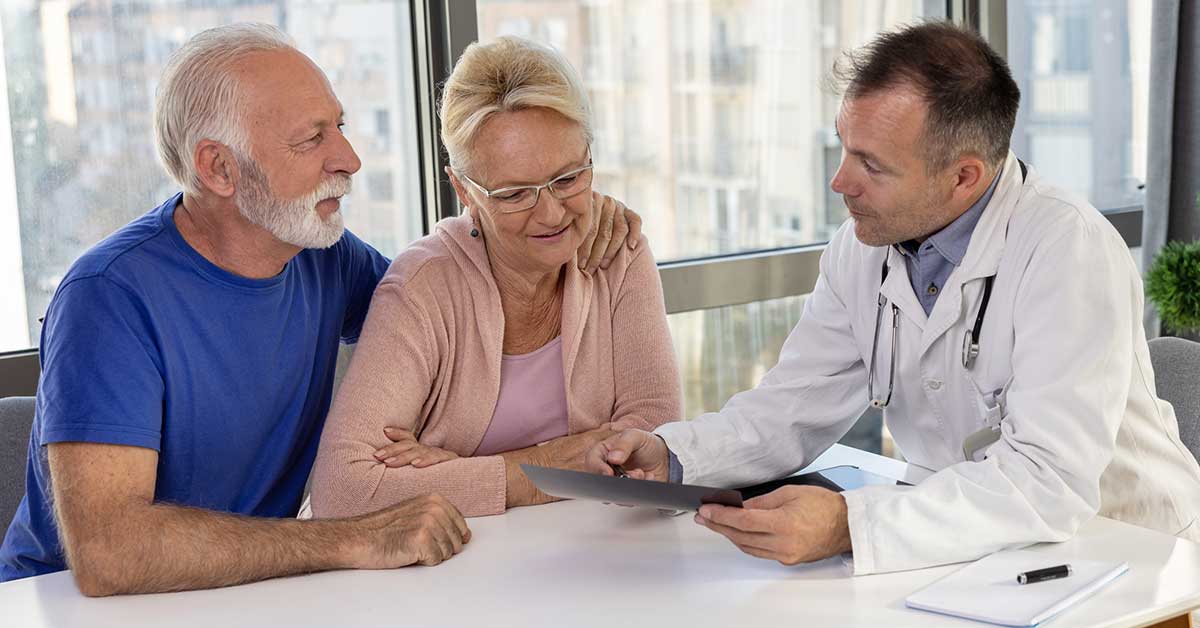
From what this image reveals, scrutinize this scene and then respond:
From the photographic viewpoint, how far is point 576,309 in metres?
2.10

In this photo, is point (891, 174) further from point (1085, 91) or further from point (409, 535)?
point (1085, 91)

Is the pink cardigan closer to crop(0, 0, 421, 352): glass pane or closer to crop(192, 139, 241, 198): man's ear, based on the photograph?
crop(192, 139, 241, 198): man's ear

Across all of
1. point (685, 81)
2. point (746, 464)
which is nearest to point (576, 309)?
point (746, 464)

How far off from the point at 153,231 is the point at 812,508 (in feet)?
3.52

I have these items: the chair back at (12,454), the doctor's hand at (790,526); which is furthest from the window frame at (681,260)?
the doctor's hand at (790,526)

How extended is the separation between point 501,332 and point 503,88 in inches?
16.3

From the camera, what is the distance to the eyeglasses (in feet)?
6.49

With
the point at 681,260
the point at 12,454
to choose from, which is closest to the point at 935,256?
the point at 681,260

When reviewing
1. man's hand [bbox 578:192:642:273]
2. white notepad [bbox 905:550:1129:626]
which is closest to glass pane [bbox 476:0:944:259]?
man's hand [bbox 578:192:642:273]

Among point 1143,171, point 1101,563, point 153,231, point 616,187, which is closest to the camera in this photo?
point 1101,563

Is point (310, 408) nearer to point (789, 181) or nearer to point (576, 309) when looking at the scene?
point (576, 309)

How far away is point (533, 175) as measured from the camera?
1.97m

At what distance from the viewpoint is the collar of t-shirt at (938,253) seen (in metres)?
1.85

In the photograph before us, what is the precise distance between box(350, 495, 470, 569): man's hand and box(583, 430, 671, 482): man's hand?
0.85 ft
